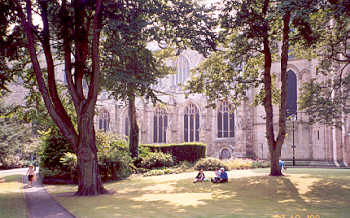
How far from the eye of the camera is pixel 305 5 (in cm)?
1036

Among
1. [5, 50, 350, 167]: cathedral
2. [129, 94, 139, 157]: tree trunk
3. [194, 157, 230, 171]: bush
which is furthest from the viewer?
[5, 50, 350, 167]: cathedral

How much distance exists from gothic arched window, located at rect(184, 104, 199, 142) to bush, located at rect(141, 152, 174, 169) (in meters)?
16.6

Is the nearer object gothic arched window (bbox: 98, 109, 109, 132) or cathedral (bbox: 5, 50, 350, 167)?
cathedral (bbox: 5, 50, 350, 167)

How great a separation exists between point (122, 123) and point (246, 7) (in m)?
35.8

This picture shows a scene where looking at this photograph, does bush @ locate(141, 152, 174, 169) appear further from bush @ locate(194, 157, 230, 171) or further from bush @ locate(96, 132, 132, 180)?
bush @ locate(96, 132, 132, 180)

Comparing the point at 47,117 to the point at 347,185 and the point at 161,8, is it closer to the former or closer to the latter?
the point at 161,8

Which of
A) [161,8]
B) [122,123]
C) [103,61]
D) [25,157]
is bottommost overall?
[25,157]

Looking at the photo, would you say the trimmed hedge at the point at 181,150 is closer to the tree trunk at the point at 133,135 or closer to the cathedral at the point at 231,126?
the tree trunk at the point at 133,135

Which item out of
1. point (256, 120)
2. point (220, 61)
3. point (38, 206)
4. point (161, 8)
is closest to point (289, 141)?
point (256, 120)

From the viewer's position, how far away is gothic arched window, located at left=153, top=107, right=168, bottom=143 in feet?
151

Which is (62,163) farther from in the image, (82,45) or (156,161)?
(82,45)

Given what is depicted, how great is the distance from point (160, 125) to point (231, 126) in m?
10.6

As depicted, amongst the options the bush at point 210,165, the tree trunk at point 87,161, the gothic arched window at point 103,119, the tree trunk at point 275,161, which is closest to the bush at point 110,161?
the tree trunk at point 87,161

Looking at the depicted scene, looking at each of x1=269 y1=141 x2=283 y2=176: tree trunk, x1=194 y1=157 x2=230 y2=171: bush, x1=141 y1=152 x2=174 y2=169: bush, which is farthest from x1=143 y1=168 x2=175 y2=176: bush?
x1=269 y1=141 x2=283 y2=176: tree trunk
